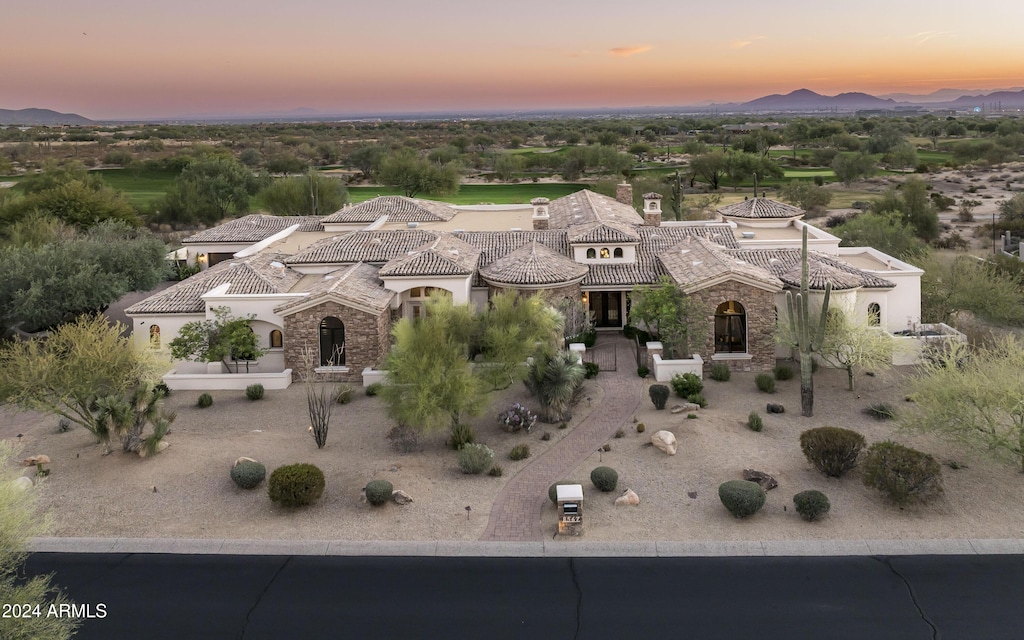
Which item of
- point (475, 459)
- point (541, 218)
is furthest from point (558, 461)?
point (541, 218)

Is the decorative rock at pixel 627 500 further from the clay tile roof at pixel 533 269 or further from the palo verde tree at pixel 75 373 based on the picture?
the palo verde tree at pixel 75 373

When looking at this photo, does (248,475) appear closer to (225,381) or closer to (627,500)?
(225,381)

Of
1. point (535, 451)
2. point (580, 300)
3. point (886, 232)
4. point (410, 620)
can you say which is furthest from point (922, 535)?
point (886, 232)

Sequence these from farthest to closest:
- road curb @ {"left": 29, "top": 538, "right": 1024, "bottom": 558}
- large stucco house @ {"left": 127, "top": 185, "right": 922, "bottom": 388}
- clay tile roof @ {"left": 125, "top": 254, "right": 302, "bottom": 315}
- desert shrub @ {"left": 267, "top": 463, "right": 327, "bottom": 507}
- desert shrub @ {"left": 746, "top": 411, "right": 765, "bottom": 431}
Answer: clay tile roof @ {"left": 125, "top": 254, "right": 302, "bottom": 315}, large stucco house @ {"left": 127, "top": 185, "right": 922, "bottom": 388}, desert shrub @ {"left": 746, "top": 411, "right": 765, "bottom": 431}, desert shrub @ {"left": 267, "top": 463, "right": 327, "bottom": 507}, road curb @ {"left": 29, "top": 538, "right": 1024, "bottom": 558}

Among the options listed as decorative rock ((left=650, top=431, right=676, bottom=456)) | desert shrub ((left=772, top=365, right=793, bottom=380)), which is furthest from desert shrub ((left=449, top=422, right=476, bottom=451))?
desert shrub ((left=772, top=365, right=793, bottom=380))

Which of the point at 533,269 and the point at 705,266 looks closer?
the point at 705,266

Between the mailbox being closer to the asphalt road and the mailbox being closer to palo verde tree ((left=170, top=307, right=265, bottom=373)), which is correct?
the asphalt road
